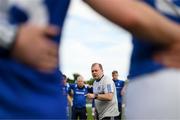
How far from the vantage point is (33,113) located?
1.94 metres

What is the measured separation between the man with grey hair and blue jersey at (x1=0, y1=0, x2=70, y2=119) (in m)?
9.80

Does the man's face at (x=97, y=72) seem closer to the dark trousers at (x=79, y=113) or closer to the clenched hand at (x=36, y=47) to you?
the dark trousers at (x=79, y=113)

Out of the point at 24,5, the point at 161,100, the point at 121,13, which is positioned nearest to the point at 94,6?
the point at 121,13

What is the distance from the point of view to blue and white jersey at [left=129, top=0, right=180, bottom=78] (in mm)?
2297

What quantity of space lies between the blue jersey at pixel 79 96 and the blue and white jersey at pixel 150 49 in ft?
43.5

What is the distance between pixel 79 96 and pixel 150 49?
13.7 m

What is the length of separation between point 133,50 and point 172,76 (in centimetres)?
29

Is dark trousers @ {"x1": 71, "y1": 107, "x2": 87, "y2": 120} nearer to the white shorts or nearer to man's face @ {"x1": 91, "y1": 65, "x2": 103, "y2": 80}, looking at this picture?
man's face @ {"x1": 91, "y1": 65, "x2": 103, "y2": 80}

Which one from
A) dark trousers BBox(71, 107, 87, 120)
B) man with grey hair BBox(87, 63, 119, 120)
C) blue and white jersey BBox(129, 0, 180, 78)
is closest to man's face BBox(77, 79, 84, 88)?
dark trousers BBox(71, 107, 87, 120)

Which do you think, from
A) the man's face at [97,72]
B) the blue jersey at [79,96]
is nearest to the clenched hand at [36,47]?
the man's face at [97,72]

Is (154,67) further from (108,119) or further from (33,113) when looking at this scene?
(108,119)

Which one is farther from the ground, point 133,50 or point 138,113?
point 133,50

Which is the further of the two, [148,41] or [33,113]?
[148,41]

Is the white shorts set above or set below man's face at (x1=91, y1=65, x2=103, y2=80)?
below
